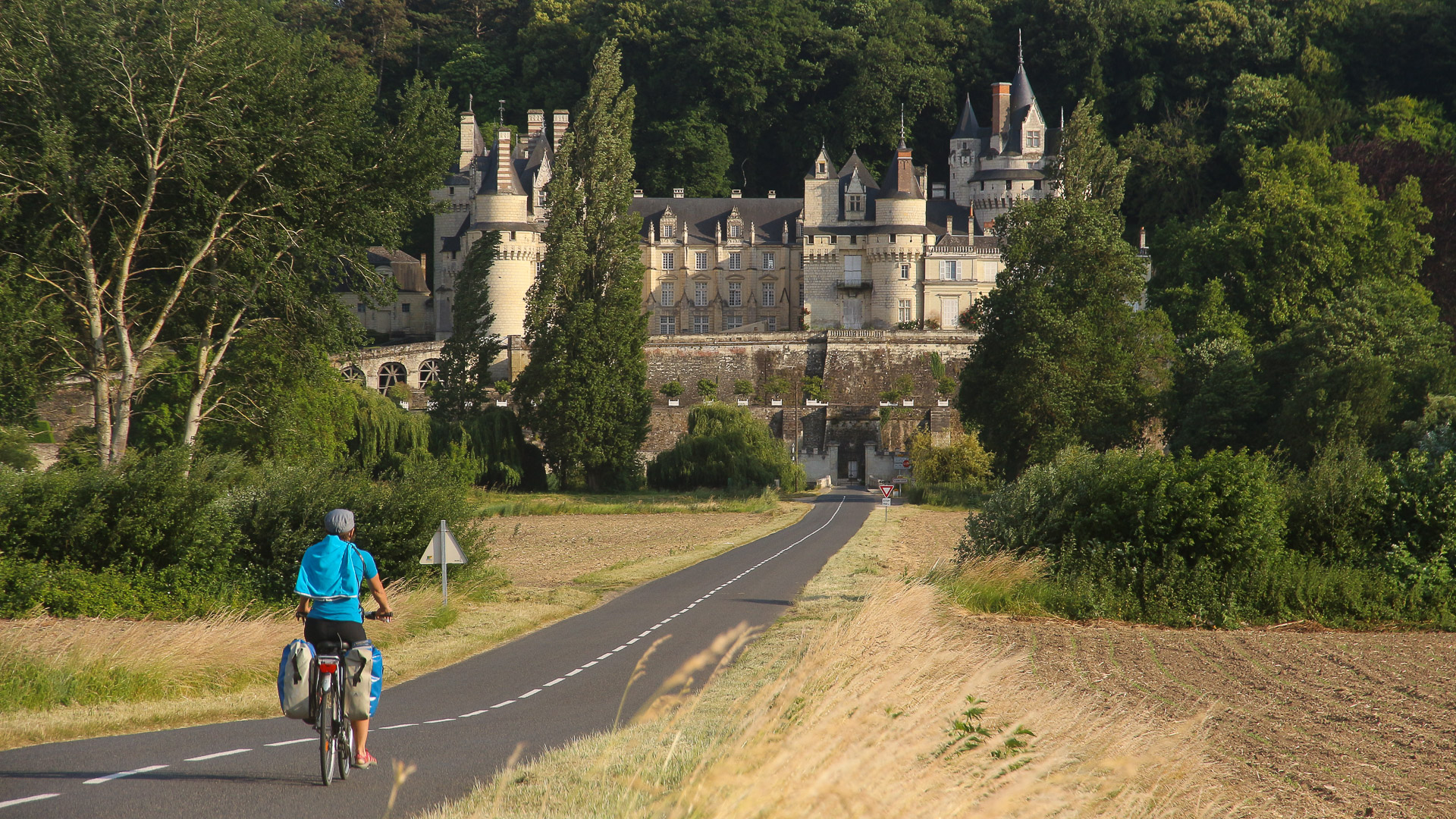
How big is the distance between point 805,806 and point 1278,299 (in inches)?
2370

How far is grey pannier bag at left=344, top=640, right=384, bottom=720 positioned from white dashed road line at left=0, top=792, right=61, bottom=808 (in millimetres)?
1676

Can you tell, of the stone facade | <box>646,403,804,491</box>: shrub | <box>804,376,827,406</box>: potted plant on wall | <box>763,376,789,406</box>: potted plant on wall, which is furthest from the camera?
the stone facade

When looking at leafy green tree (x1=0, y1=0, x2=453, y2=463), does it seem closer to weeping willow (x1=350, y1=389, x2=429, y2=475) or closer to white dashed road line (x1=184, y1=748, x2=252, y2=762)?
white dashed road line (x1=184, y1=748, x2=252, y2=762)

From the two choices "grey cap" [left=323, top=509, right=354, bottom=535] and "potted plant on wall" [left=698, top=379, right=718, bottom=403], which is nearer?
"grey cap" [left=323, top=509, right=354, bottom=535]

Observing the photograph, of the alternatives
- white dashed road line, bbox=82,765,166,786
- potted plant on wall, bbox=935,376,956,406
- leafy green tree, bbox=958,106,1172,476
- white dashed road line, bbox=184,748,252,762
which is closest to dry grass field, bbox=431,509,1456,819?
white dashed road line, bbox=184,748,252,762

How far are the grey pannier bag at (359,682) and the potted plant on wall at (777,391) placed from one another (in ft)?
221

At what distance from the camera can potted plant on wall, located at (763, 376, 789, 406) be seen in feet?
248

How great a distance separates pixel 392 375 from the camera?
3088 inches

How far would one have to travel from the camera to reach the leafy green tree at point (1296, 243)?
5762cm

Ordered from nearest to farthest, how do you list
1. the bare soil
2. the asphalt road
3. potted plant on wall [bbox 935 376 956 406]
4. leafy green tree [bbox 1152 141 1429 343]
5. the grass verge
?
the grass verge
the asphalt road
the bare soil
leafy green tree [bbox 1152 141 1429 343]
potted plant on wall [bbox 935 376 956 406]

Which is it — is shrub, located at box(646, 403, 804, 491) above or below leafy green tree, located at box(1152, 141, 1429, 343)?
below

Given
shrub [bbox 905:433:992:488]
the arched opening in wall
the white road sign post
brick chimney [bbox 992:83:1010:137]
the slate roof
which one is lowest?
shrub [bbox 905:433:992:488]

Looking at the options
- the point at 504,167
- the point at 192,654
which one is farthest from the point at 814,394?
the point at 192,654

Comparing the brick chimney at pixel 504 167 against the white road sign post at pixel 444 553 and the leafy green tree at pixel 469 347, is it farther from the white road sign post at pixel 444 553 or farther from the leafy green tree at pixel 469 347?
the white road sign post at pixel 444 553
